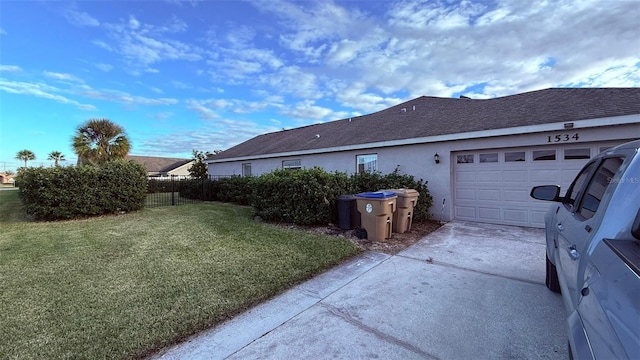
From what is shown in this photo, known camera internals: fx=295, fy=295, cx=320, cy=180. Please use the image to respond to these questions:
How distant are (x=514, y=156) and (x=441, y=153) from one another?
187 centimetres

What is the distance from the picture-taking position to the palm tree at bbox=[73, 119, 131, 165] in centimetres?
1775

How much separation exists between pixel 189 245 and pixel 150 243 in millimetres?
1001

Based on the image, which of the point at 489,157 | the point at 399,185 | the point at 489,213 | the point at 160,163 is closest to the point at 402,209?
the point at 399,185

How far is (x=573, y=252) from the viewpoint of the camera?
203 centimetres

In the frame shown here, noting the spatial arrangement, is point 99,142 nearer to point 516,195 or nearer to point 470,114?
point 470,114

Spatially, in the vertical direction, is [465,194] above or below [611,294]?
below

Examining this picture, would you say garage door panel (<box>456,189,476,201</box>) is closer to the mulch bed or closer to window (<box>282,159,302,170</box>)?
the mulch bed

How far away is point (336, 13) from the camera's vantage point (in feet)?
30.2

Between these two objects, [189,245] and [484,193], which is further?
[484,193]

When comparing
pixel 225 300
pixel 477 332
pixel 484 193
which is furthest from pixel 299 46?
pixel 477 332

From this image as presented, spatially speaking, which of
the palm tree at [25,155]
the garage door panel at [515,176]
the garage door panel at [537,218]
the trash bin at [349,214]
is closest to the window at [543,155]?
the garage door panel at [515,176]

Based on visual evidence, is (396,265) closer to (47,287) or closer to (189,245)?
(189,245)

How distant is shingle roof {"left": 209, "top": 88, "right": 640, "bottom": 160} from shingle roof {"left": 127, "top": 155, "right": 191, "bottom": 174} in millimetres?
36473

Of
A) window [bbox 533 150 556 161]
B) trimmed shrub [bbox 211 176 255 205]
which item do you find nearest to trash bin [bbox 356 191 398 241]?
window [bbox 533 150 556 161]
